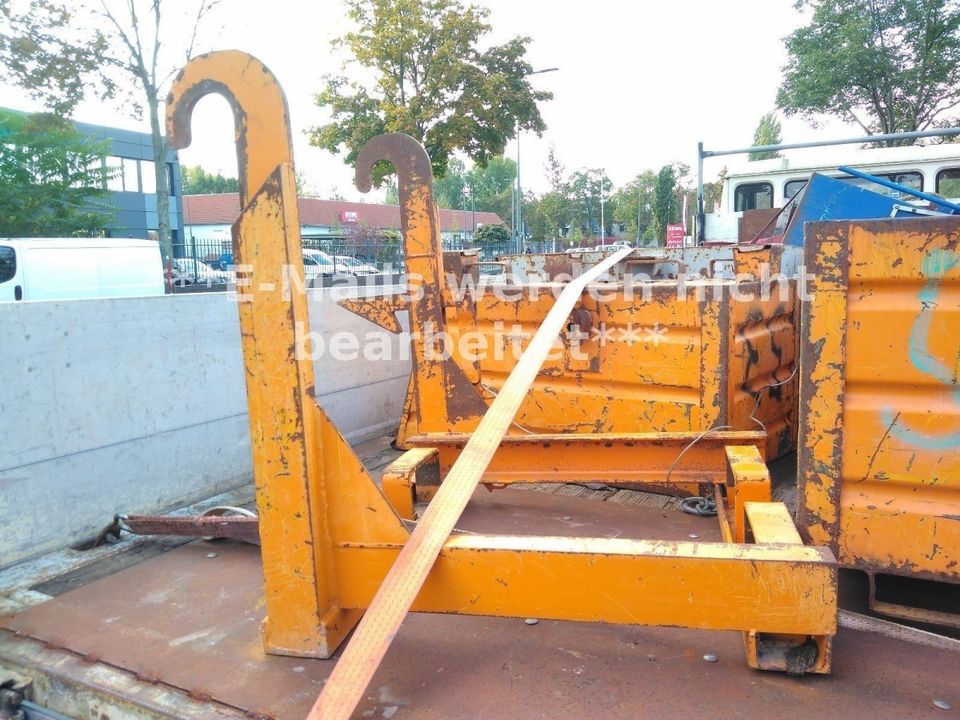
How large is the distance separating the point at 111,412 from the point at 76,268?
10.9m

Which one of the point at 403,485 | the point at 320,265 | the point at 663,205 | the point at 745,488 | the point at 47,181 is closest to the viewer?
the point at 745,488

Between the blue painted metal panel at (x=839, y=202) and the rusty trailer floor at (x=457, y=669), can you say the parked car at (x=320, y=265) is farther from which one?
the rusty trailer floor at (x=457, y=669)

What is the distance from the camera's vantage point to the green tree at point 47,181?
18906 mm

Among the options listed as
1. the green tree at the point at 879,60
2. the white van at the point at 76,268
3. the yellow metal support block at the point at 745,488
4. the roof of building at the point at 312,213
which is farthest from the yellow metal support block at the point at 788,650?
the roof of building at the point at 312,213

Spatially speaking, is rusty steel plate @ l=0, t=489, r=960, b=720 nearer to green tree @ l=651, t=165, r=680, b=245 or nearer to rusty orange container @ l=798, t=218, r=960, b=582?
rusty orange container @ l=798, t=218, r=960, b=582

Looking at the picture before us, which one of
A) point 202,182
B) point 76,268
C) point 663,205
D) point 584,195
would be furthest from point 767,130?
point 76,268

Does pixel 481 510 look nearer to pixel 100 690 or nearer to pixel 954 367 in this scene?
pixel 100 690

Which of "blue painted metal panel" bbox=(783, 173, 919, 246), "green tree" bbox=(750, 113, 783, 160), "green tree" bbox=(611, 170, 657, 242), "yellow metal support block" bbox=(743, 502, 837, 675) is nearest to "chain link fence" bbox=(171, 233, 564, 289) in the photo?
"blue painted metal panel" bbox=(783, 173, 919, 246)

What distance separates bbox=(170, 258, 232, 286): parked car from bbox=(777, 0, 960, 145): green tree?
18.9 m

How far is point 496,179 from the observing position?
86125 millimetres

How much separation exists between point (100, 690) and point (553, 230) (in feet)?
179

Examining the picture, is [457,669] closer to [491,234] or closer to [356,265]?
[356,265]

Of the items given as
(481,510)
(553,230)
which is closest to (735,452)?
(481,510)

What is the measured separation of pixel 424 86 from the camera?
20.2m
